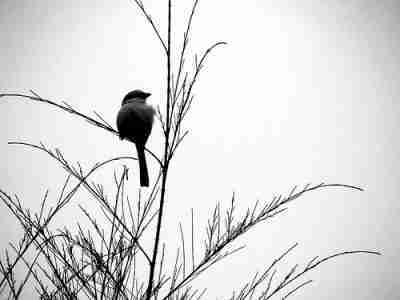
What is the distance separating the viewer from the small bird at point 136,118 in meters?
2.92

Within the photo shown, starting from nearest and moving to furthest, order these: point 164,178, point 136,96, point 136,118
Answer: point 164,178, point 136,118, point 136,96

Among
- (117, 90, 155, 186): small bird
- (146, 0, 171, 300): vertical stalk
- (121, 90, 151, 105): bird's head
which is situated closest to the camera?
(146, 0, 171, 300): vertical stalk

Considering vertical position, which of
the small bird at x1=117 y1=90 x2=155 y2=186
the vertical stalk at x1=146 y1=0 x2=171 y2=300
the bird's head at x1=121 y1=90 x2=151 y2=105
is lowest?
the vertical stalk at x1=146 y1=0 x2=171 y2=300

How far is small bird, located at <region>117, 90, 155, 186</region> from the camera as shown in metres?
2.92

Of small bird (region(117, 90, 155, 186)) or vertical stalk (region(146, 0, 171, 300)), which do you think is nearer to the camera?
vertical stalk (region(146, 0, 171, 300))

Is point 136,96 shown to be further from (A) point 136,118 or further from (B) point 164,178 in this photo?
(B) point 164,178

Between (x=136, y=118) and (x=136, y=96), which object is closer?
(x=136, y=118)

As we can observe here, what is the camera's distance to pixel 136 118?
124 inches

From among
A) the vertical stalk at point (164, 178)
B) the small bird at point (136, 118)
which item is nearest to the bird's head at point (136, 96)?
the small bird at point (136, 118)

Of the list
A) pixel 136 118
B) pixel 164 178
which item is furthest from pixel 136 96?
pixel 164 178

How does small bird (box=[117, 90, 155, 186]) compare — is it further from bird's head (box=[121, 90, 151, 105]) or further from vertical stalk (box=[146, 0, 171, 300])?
vertical stalk (box=[146, 0, 171, 300])

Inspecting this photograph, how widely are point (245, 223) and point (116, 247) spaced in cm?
63

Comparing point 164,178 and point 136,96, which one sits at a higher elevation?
point 136,96

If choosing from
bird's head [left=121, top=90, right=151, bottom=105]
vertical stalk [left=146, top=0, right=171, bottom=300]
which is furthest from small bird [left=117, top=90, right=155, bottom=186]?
→ vertical stalk [left=146, top=0, right=171, bottom=300]
